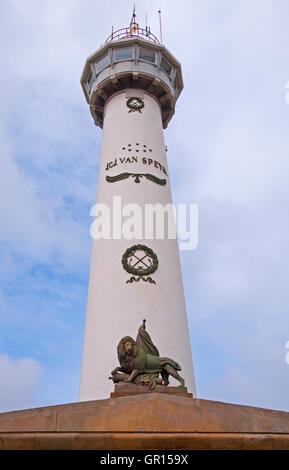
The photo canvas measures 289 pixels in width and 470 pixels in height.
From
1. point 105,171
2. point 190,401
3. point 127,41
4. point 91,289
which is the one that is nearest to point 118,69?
point 127,41

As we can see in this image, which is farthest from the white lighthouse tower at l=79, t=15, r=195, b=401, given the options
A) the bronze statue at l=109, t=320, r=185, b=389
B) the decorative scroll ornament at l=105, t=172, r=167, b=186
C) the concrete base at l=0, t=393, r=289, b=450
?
the concrete base at l=0, t=393, r=289, b=450

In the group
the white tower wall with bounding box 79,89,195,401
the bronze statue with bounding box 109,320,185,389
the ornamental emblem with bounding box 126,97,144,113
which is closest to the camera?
the bronze statue with bounding box 109,320,185,389

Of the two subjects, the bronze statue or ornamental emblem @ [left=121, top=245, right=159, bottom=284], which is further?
ornamental emblem @ [left=121, top=245, right=159, bottom=284]

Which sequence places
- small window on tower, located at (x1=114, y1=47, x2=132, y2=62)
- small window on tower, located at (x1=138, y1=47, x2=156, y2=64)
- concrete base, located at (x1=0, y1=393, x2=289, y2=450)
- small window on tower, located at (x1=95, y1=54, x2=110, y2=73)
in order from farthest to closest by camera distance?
small window on tower, located at (x1=95, y1=54, x2=110, y2=73) → small window on tower, located at (x1=138, y1=47, x2=156, y2=64) → small window on tower, located at (x1=114, y1=47, x2=132, y2=62) → concrete base, located at (x1=0, y1=393, x2=289, y2=450)

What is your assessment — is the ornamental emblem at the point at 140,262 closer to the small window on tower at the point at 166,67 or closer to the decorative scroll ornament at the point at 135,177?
the decorative scroll ornament at the point at 135,177

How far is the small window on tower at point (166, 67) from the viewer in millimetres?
28734

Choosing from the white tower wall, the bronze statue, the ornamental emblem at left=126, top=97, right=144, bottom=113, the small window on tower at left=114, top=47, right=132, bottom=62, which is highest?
the small window on tower at left=114, top=47, right=132, bottom=62

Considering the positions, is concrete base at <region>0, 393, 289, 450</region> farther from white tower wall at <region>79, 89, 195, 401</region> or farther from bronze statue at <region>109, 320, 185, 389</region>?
white tower wall at <region>79, 89, 195, 401</region>

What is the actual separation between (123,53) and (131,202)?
10437 millimetres

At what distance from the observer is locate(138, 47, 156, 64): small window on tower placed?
91.9 feet

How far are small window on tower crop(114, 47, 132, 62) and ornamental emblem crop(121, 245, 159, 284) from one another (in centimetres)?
1260

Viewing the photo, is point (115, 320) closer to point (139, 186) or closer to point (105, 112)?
point (139, 186)
